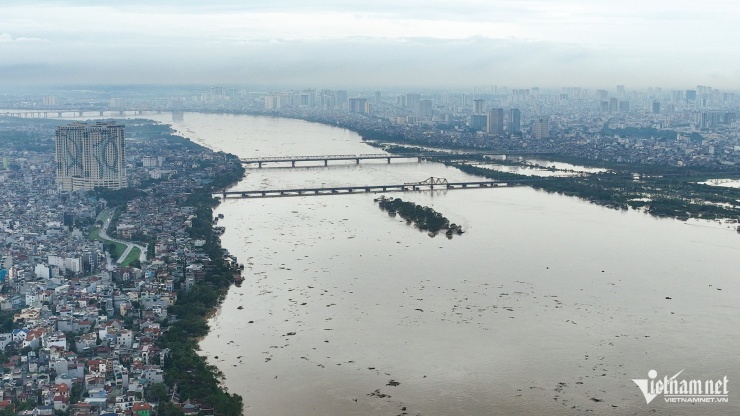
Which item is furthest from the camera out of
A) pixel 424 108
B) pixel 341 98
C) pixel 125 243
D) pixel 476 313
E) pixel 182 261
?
pixel 341 98

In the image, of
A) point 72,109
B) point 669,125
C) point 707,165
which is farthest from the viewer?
point 72,109

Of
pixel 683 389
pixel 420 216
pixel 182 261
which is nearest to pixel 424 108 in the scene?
pixel 420 216

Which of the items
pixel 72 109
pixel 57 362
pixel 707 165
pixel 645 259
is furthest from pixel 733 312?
pixel 72 109

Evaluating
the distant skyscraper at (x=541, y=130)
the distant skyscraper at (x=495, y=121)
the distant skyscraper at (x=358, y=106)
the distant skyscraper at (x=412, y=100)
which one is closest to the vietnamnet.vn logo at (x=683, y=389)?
the distant skyscraper at (x=541, y=130)

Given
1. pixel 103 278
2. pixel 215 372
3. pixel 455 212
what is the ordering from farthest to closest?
pixel 455 212 → pixel 103 278 → pixel 215 372

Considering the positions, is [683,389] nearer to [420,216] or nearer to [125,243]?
[420,216]

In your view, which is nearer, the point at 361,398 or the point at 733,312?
the point at 361,398

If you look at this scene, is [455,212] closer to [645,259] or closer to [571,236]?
[571,236]
